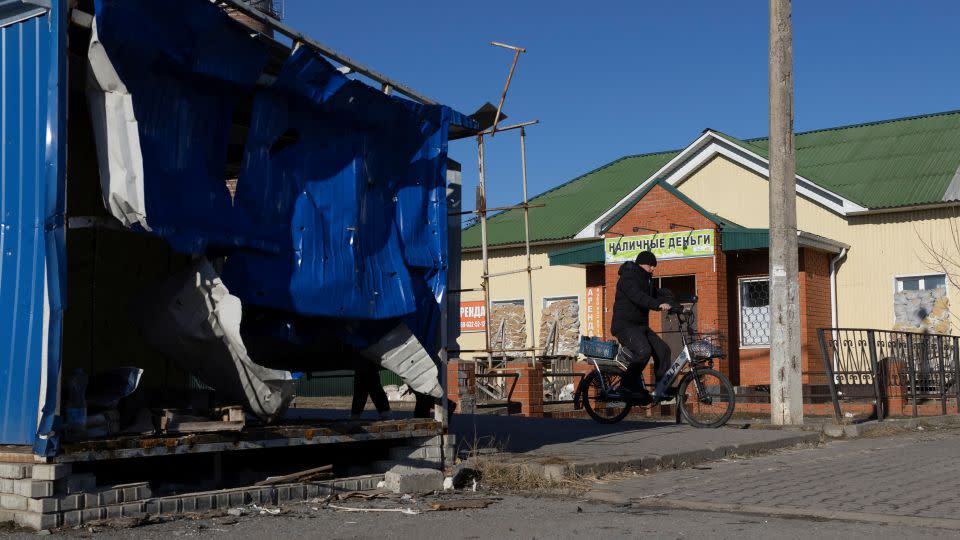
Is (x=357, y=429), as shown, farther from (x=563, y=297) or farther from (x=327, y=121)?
(x=563, y=297)

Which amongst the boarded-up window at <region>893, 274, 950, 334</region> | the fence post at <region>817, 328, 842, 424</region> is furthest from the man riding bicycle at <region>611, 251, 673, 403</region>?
the boarded-up window at <region>893, 274, 950, 334</region>

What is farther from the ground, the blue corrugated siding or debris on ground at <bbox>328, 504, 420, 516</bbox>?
the blue corrugated siding

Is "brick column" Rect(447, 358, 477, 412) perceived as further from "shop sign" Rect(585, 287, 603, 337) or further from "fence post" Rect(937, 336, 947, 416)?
"shop sign" Rect(585, 287, 603, 337)

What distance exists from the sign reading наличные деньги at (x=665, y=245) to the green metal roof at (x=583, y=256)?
1.86 ft

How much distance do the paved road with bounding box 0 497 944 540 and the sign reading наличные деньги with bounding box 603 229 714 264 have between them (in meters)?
15.2

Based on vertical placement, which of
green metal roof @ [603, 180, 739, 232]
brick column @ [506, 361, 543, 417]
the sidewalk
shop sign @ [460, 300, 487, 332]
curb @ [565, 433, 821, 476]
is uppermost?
green metal roof @ [603, 180, 739, 232]

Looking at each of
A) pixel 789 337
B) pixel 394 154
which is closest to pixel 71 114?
pixel 394 154

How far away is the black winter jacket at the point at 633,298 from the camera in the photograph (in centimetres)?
1243

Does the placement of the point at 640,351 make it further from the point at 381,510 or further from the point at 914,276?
the point at 914,276

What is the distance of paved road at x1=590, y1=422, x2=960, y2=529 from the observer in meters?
6.92

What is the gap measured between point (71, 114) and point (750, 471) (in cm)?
651

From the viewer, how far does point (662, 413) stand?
19.4m

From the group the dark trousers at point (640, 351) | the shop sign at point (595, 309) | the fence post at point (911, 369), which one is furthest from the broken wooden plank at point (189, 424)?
the shop sign at point (595, 309)

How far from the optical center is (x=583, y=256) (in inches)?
953
